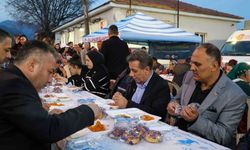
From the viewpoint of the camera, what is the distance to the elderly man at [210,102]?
237 centimetres

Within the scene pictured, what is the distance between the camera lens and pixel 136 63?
10.7 feet

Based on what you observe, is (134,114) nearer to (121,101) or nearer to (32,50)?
(121,101)

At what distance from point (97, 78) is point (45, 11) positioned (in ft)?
105

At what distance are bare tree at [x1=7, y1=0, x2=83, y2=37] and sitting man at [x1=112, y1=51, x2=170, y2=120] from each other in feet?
106

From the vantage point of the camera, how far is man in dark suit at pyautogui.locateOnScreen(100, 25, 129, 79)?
629cm

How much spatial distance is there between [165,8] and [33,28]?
23371 millimetres

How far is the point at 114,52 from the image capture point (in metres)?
6.32

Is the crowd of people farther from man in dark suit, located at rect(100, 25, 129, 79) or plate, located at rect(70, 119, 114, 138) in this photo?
man in dark suit, located at rect(100, 25, 129, 79)

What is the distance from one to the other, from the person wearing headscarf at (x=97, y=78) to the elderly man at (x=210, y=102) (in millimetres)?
2073

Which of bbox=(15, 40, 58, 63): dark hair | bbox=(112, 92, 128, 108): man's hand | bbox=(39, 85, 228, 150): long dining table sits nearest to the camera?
bbox=(15, 40, 58, 63): dark hair

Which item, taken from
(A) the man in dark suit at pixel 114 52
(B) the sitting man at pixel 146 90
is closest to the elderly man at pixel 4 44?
(B) the sitting man at pixel 146 90

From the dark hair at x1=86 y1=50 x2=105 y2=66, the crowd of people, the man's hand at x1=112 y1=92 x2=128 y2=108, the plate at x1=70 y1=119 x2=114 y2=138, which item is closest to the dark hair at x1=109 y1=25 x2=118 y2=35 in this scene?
the dark hair at x1=86 y1=50 x2=105 y2=66

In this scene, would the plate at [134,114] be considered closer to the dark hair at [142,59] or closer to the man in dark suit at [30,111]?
the dark hair at [142,59]

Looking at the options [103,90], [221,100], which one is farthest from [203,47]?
[103,90]
